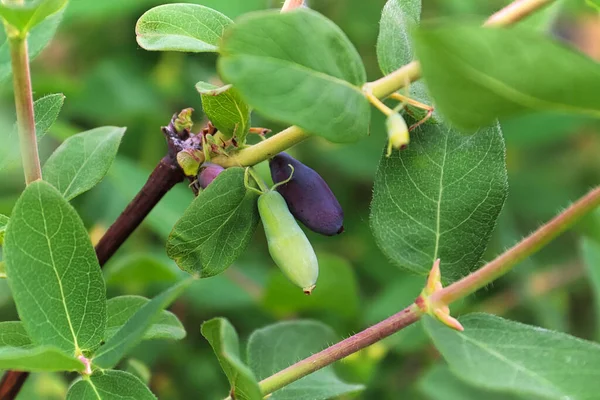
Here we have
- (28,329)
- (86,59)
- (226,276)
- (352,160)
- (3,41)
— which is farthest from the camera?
(86,59)

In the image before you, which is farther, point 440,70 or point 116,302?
point 116,302

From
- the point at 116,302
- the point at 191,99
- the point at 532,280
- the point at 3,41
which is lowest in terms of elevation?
the point at 532,280

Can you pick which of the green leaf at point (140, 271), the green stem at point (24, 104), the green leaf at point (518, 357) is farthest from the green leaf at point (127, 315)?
the green leaf at point (140, 271)

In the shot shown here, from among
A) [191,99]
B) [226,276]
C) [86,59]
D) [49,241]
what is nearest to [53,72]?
[86,59]

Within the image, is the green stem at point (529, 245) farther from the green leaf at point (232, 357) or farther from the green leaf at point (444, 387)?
the green leaf at point (444, 387)

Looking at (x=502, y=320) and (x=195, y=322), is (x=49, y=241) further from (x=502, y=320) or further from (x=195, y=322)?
(x=195, y=322)

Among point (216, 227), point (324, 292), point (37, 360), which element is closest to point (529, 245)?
point (216, 227)

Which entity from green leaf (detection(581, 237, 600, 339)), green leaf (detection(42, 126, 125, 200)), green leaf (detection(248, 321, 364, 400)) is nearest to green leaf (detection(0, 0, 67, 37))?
green leaf (detection(42, 126, 125, 200))
